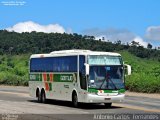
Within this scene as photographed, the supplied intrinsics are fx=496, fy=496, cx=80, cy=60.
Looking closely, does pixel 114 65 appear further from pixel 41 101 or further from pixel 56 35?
pixel 56 35

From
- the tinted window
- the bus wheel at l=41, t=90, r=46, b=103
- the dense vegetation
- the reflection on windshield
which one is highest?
the dense vegetation

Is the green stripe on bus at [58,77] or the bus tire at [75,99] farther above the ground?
the green stripe on bus at [58,77]

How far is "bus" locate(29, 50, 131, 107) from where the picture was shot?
Result: 24062 mm

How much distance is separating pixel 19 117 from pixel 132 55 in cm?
6938

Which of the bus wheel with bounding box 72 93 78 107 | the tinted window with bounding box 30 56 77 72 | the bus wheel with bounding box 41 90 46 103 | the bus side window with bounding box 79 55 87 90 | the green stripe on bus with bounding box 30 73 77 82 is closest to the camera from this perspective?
the bus side window with bounding box 79 55 87 90

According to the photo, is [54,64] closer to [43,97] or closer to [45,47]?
[43,97]

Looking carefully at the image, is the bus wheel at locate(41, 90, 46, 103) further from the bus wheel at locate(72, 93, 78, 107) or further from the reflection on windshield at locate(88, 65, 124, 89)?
the reflection on windshield at locate(88, 65, 124, 89)

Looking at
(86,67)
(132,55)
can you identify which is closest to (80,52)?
(86,67)

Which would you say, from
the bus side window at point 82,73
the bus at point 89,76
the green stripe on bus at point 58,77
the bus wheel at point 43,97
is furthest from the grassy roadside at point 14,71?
the bus side window at point 82,73

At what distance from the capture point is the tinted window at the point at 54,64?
25891 mm

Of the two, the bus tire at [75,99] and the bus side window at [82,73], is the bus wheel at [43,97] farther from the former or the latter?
the bus side window at [82,73]

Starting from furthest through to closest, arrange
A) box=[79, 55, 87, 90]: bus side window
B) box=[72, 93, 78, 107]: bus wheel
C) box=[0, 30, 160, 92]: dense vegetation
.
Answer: box=[0, 30, 160, 92]: dense vegetation < box=[72, 93, 78, 107]: bus wheel < box=[79, 55, 87, 90]: bus side window

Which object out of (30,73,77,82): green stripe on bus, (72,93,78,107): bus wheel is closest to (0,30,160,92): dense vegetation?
(30,73,77,82): green stripe on bus

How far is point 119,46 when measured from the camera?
95688 millimetres
